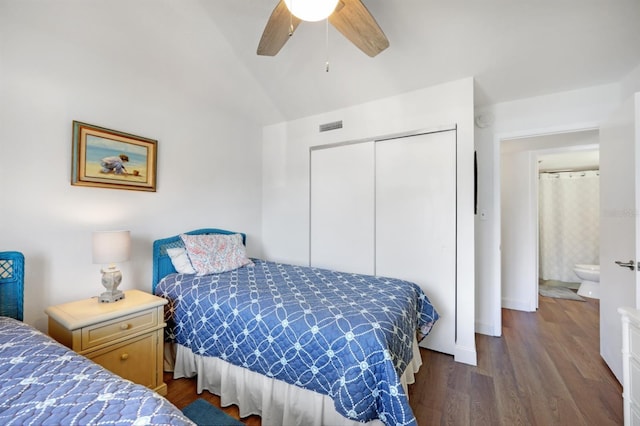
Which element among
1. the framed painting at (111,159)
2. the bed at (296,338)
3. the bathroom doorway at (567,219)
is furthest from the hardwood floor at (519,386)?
the bathroom doorway at (567,219)

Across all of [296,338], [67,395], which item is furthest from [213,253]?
[67,395]

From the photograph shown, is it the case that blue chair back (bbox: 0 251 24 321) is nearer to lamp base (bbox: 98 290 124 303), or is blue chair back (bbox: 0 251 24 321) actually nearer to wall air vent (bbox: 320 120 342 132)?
lamp base (bbox: 98 290 124 303)

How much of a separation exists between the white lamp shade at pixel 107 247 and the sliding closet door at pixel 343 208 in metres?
1.99

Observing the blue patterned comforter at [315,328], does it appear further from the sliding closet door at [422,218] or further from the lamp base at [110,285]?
the sliding closet door at [422,218]

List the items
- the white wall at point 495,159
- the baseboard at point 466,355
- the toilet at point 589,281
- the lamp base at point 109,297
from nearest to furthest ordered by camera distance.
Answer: the lamp base at point 109,297
the baseboard at point 466,355
the white wall at point 495,159
the toilet at point 589,281

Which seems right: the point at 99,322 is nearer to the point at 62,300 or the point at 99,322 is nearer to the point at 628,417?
the point at 62,300

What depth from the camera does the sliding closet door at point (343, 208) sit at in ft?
9.75

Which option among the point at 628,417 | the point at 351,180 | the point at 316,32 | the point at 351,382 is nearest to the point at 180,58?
the point at 316,32

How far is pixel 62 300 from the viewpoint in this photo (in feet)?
6.31

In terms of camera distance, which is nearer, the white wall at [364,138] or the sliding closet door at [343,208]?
the white wall at [364,138]

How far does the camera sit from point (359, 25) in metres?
1.62

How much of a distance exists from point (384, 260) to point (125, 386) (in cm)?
238

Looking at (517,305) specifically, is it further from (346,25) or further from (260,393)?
(346,25)

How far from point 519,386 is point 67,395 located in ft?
8.74
